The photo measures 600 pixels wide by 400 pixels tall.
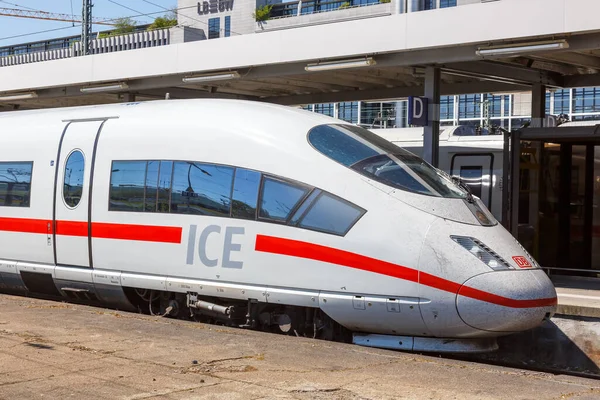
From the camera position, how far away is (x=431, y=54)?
45.8 feet

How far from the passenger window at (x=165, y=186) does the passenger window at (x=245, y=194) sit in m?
1.02

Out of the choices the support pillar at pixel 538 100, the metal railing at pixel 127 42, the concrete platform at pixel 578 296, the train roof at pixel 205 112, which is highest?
the metal railing at pixel 127 42

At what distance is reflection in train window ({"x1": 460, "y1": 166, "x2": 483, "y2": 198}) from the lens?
16895mm

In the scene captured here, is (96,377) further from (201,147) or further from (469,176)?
(469,176)

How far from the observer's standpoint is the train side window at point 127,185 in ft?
35.7

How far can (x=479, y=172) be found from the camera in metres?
16.9

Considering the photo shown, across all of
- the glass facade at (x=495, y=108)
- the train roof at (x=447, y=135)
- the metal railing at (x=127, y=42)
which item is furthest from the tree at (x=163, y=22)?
the train roof at (x=447, y=135)

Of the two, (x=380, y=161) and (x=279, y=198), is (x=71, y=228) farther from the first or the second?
(x=380, y=161)

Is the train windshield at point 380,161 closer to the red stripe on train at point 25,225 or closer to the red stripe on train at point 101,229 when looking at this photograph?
the red stripe on train at point 101,229

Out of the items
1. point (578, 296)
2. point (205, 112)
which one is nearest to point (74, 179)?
point (205, 112)

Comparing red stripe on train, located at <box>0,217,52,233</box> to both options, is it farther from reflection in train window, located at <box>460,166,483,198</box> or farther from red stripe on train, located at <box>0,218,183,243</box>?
reflection in train window, located at <box>460,166,483,198</box>

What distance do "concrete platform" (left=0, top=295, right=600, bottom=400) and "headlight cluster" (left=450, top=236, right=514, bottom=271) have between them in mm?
965

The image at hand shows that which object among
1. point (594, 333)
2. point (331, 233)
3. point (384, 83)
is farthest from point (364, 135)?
point (384, 83)

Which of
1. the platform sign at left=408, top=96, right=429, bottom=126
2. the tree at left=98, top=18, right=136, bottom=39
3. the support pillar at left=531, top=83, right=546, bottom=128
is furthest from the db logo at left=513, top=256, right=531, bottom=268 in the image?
the tree at left=98, top=18, right=136, bottom=39
